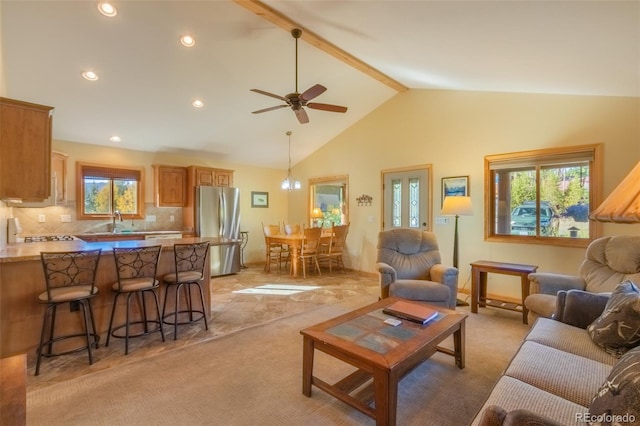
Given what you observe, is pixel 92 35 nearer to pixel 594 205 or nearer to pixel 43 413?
pixel 43 413

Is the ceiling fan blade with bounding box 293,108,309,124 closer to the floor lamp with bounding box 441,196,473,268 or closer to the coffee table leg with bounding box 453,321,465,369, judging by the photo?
the floor lamp with bounding box 441,196,473,268

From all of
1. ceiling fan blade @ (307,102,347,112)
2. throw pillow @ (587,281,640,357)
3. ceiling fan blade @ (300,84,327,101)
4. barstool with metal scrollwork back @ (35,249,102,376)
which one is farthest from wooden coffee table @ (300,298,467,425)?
ceiling fan blade @ (307,102,347,112)

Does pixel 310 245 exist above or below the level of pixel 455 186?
below

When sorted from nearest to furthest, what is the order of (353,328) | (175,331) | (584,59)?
(353,328)
(584,59)
(175,331)

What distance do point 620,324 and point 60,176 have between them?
268 inches

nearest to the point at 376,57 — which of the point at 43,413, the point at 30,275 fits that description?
the point at 30,275

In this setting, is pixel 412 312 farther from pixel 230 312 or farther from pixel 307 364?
pixel 230 312

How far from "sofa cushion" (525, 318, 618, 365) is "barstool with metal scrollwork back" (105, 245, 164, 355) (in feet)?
10.4

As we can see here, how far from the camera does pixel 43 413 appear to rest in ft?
6.17

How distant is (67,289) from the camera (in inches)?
99.3

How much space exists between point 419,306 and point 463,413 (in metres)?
0.77

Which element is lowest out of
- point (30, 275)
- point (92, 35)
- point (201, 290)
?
point (201, 290)

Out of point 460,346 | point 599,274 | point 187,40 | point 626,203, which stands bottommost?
point 460,346

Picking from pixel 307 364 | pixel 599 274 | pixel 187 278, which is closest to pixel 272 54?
pixel 187 278
